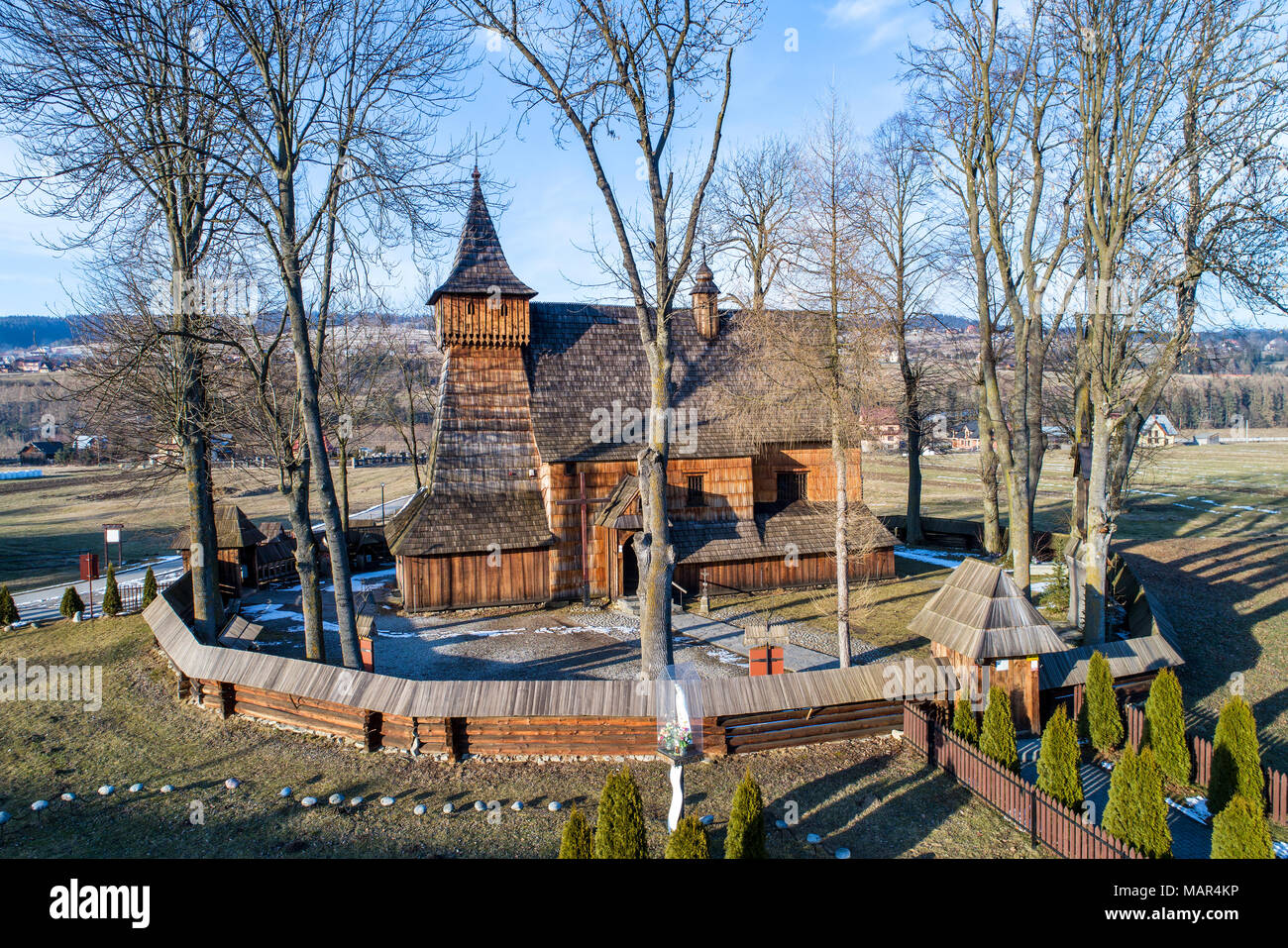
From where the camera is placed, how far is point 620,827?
287 inches

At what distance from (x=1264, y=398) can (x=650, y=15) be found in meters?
148

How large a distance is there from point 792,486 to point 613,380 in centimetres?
726

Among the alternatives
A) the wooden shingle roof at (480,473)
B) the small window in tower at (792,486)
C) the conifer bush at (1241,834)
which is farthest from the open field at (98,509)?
the conifer bush at (1241,834)

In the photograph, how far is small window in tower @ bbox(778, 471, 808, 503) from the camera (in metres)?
24.1

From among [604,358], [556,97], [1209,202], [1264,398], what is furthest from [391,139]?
[1264,398]

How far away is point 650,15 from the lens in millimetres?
11836

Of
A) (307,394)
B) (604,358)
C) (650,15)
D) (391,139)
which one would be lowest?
(307,394)

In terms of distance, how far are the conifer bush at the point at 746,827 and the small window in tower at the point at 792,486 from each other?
56.6ft

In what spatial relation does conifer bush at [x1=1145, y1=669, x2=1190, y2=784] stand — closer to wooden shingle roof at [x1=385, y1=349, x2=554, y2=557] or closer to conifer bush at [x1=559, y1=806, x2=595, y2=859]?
conifer bush at [x1=559, y1=806, x2=595, y2=859]

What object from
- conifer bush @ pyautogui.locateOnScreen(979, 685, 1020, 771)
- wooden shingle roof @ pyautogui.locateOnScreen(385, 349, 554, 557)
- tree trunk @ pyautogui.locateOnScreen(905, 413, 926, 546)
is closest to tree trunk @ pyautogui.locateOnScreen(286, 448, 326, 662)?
wooden shingle roof @ pyautogui.locateOnScreen(385, 349, 554, 557)

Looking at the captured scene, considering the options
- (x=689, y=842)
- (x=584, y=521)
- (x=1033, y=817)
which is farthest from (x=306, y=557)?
(x=1033, y=817)

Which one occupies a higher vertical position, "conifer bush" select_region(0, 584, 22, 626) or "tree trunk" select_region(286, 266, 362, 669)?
"tree trunk" select_region(286, 266, 362, 669)

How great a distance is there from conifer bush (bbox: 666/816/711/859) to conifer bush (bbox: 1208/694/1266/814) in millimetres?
7569

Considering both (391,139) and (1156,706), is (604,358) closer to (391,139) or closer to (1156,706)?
(391,139)
